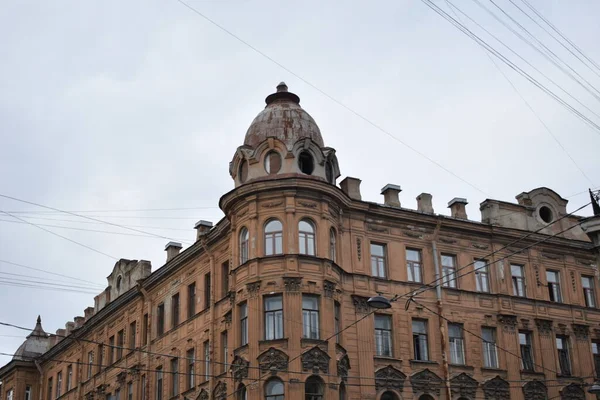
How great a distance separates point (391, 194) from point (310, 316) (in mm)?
8149

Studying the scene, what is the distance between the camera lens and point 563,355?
1735 inches

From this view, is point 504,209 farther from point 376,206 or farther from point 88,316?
point 88,316

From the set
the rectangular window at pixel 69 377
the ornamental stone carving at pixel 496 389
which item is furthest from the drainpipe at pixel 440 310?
the rectangular window at pixel 69 377

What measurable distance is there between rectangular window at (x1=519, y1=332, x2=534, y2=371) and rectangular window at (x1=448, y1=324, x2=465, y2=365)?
9.89ft

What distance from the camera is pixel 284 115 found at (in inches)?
1607

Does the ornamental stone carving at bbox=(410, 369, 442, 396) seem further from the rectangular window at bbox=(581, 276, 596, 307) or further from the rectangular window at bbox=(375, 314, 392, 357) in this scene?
the rectangular window at bbox=(581, 276, 596, 307)

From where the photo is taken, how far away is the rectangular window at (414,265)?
42.0 metres

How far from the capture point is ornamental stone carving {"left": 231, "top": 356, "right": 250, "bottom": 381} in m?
37.3

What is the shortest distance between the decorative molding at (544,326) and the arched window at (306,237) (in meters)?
11.8

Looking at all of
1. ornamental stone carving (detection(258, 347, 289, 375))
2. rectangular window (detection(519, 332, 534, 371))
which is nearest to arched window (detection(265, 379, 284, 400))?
ornamental stone carving (detection(258, 347, 289, 375))

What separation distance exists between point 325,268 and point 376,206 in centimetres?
477

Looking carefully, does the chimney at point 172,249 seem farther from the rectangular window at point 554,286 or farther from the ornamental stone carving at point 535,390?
the ornamental stone carving at point 535,390

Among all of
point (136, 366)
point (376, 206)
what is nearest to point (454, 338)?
point (376, 206)

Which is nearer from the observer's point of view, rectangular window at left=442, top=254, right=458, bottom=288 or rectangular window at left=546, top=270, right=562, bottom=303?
rectangular window at left=442, top=254, right=458, bottom=288
